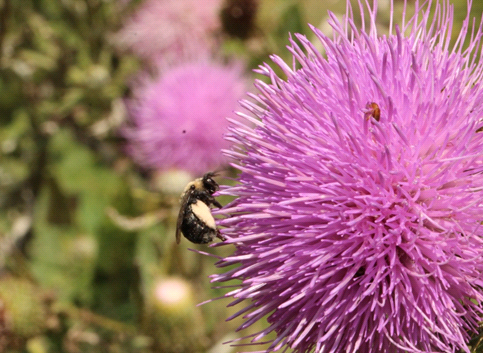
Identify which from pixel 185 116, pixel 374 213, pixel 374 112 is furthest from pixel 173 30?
pixel 374 213

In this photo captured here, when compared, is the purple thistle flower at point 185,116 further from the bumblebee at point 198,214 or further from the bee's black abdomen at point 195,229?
the bee's black abdomen at point 195,229

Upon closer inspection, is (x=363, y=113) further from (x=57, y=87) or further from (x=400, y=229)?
(x=57, y=87)

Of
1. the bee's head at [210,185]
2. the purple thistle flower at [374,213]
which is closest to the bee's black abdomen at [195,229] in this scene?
the bee's head at [210,185]

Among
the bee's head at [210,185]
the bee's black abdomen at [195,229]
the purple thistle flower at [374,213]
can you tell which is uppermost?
the bee's head at [210,185]

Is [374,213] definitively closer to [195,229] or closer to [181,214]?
[195,229]

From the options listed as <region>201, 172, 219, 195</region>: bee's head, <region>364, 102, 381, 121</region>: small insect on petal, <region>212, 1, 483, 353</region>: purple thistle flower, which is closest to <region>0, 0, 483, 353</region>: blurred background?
<region>201, 172, 219, 195</region>: bee's head

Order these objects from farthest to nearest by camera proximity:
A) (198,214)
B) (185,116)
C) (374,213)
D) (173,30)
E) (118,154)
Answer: (118,154)
(173,30)
(185,116)
(198,214)
(374,213)
